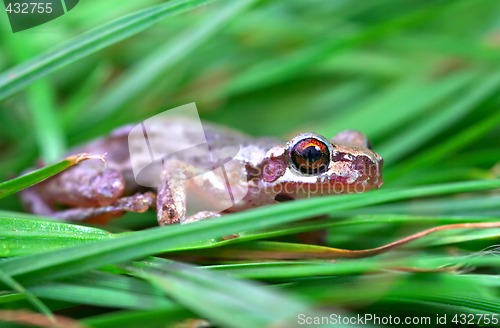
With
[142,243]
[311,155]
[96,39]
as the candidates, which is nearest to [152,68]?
[96,39]

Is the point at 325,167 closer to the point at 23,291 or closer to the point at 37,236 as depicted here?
the point at 37,236

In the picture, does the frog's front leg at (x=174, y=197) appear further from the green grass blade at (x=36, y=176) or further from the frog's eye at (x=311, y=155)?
the green grass blade at (x=36, y=176)

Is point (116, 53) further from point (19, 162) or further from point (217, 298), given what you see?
point (217, 298)

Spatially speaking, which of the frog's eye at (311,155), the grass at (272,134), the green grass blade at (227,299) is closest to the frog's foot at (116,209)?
the grass at (272,134)

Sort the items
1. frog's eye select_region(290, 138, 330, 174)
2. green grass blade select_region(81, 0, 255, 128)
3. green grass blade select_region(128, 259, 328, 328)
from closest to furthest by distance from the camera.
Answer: green grass blade select_region(128, 259, 328, 328) < frog's eye select_region(290, 138, 330, 174) < green grass blade select_region(81, 0, 255, 128)

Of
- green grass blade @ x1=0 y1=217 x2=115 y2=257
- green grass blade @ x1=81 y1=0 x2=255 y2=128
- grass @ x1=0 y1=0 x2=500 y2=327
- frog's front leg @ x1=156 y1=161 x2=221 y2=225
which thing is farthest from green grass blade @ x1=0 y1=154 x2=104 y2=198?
green grass blade @ x1=81 y1=0 x2=255 y2=128

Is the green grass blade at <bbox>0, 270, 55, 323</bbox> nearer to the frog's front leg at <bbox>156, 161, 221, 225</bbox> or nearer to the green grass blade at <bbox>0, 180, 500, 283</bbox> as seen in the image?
the green grass blade at <bbox>0, 180, 500, 283</bbox>

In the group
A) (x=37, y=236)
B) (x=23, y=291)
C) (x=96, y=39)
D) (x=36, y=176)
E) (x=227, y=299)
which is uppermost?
(x=96, y=39)
